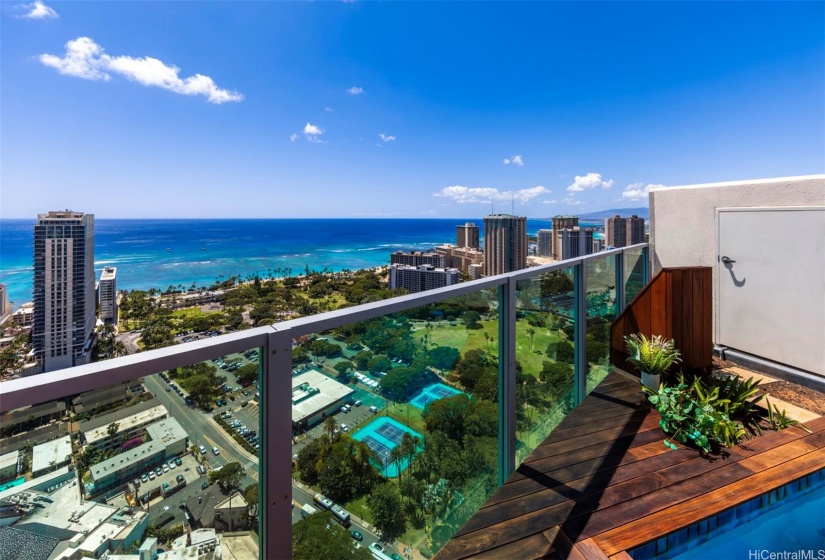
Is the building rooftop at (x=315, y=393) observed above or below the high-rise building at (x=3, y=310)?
above

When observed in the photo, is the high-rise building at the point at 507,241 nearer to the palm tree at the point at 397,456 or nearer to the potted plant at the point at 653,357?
the potted plant at the point at 653,357

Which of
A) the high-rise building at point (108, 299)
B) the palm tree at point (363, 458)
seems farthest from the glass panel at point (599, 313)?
the high-rise building at point (108, 299)

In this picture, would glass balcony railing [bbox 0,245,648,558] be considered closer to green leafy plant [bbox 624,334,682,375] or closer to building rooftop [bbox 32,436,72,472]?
building rooftop [bbox 32,436,72,472]

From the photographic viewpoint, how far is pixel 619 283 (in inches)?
161

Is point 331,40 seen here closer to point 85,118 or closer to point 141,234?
point 85,118

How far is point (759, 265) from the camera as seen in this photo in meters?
3.94

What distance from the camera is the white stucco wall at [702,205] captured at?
3.66 metres

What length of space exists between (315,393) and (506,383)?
1429mm

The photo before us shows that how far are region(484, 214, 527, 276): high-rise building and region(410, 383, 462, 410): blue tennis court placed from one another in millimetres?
32649

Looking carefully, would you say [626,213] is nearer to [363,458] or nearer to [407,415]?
[407,415]

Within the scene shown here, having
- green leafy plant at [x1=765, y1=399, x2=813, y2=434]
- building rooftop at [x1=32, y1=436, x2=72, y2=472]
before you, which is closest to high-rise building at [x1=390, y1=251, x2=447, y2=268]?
green leafy plant at [x1=765, y1=399, x2=813, y2=434]

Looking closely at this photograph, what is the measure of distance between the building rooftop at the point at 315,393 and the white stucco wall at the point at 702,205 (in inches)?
193

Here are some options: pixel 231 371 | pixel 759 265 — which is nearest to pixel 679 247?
pixel 759 265

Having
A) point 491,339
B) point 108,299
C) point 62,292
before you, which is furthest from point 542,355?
point 108,299
